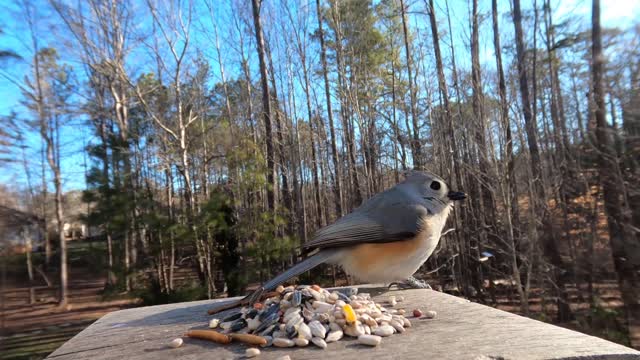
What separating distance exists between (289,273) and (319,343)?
2.14 ft

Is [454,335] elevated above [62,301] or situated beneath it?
elevated above

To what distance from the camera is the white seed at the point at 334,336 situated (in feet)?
5.67

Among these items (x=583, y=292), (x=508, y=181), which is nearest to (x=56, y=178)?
(x=508, y=181)

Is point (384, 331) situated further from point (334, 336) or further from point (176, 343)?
point (176, 343)

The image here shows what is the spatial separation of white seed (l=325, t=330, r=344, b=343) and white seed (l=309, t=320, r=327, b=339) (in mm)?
25

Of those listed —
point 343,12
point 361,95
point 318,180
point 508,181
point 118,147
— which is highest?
point 343,12

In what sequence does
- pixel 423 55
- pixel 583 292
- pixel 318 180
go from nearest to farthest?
pixel 583 292
pixel 423 55
pixel 318 180

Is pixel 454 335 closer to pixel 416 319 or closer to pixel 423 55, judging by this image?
pixel 416 319

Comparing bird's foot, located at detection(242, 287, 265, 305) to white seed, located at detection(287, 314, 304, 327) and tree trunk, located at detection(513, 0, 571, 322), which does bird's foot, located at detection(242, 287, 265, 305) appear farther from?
tree trunk, located at detection(513, 0, 571, 322)

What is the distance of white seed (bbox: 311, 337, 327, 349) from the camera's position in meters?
1.66

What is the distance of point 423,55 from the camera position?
388 inches

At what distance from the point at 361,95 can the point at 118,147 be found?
7.07 metres

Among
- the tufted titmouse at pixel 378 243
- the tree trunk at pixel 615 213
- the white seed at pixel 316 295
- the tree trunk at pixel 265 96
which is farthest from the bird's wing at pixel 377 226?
the tree trunk at pixel 265 96

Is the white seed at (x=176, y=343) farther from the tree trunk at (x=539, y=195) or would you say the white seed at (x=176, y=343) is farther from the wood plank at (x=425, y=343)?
the tree trunk at (x=539, y=195)
